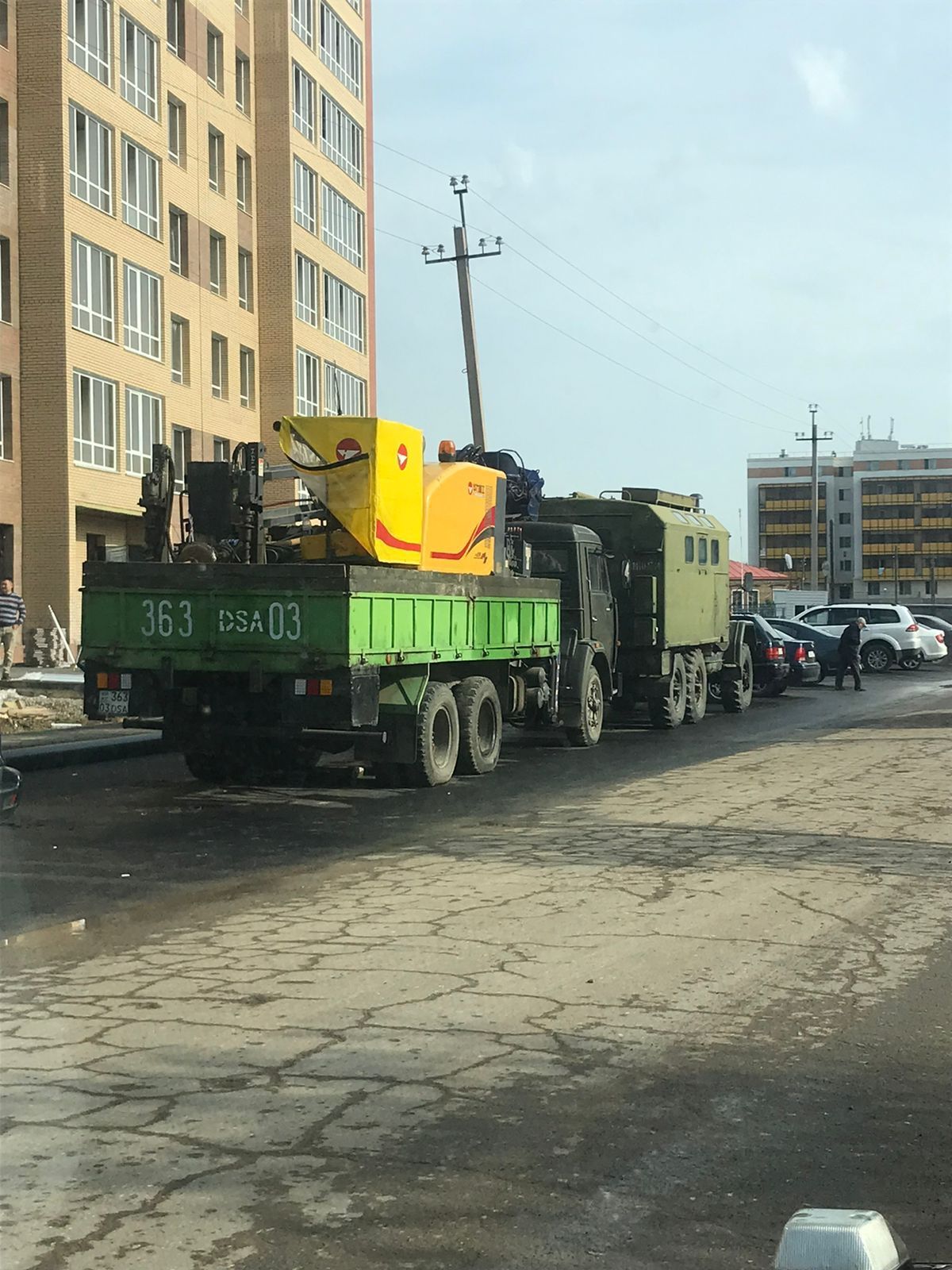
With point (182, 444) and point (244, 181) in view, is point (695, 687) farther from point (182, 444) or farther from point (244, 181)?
point (244, 181)

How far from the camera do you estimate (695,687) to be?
24.0 metres

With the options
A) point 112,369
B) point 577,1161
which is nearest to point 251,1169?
point 577,1161

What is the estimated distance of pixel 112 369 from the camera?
124 ft

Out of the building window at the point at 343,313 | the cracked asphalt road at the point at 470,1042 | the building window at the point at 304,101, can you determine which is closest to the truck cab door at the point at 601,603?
the cracked asphalt road at the point at 470,1042

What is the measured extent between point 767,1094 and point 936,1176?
0.81 metres

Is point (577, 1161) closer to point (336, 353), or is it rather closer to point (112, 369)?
point (112, 369)

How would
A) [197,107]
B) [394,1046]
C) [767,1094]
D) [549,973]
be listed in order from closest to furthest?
[767,1094]
[394,1046]
[549,973]
[197,107]

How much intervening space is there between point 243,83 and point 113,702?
39023 millimetres

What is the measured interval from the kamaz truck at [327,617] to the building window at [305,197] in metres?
35.0

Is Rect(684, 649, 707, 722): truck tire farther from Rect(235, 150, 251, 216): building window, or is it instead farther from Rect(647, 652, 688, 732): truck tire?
Rect(235, 150, 251, 216): building window

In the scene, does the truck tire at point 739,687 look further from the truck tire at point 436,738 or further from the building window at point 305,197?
the building window at point 305,197

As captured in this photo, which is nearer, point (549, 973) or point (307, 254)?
point (549, 973)

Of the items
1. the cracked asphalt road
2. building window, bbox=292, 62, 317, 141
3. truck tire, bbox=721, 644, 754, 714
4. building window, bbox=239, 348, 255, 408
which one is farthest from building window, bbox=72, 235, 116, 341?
the cracked asphalt road

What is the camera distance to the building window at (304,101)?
49.9 metres
